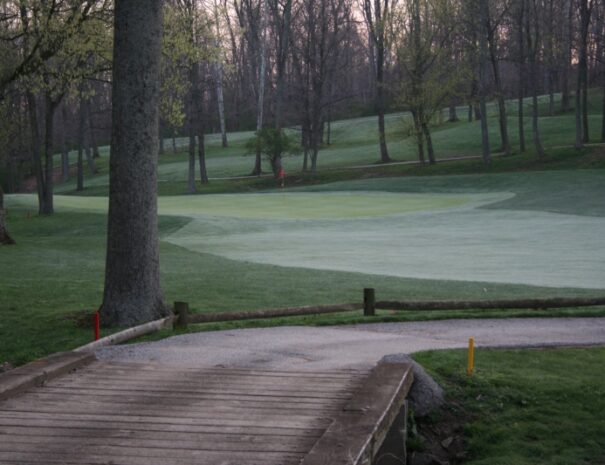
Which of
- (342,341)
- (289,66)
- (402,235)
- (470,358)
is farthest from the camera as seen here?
(289,66)

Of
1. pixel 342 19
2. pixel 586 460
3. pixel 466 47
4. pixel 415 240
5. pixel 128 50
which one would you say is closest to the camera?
pixel 586 460

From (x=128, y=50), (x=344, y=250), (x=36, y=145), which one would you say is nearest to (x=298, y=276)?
(x=344, y=250)

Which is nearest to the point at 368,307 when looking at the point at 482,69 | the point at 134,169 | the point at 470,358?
the point at 134,169

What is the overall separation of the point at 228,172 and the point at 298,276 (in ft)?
170

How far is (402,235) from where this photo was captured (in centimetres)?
3269

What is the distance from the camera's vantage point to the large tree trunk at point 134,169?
13.4m

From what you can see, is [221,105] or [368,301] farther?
[221,105]

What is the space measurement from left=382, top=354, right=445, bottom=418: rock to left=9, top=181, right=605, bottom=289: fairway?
430 inches

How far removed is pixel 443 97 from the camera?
59938 mm

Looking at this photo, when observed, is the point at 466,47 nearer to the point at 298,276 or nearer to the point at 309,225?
the point at 309,225

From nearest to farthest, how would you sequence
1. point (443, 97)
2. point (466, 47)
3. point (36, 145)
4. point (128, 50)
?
point (128, 50)
point (36, 145)
point (443, 97)
point (466, 47)

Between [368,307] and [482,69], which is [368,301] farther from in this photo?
[482,69]

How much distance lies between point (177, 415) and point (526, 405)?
160 inches

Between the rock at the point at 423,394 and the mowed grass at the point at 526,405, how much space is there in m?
0.16
